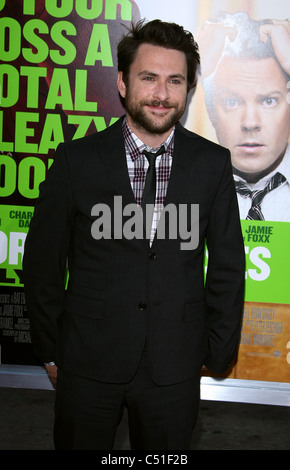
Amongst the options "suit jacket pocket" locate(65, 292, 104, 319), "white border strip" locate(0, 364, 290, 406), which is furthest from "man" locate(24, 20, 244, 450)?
"white border strip" locate(0, 364, 290, 406)

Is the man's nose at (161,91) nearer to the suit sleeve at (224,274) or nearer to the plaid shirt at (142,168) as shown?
the plaid shirt at (142,168)

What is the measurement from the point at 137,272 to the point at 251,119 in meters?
1.58

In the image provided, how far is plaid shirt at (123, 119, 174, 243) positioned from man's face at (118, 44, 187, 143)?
0.14 ft

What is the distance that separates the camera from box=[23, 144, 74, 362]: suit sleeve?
2.05m

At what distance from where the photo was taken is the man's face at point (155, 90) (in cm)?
209

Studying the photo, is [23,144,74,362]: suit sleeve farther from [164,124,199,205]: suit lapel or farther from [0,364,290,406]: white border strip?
[0,364,290,406]: white border strip

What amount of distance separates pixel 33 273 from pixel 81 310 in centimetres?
24

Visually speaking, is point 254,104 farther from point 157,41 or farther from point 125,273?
point 125,273

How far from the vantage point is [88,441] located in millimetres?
2068

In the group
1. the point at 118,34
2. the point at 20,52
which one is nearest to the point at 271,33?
the point at 118,34

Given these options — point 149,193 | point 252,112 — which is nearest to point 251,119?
point 252,112

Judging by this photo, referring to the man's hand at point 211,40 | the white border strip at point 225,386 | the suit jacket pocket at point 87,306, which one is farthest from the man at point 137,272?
the white border strip at point 225,386

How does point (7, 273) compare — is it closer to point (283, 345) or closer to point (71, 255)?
point (71, 255)

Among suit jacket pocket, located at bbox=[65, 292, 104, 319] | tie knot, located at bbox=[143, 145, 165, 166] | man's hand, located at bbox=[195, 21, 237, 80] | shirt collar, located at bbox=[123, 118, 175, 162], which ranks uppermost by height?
man's hand, located at bbox=[195, 21, 237, 80]
